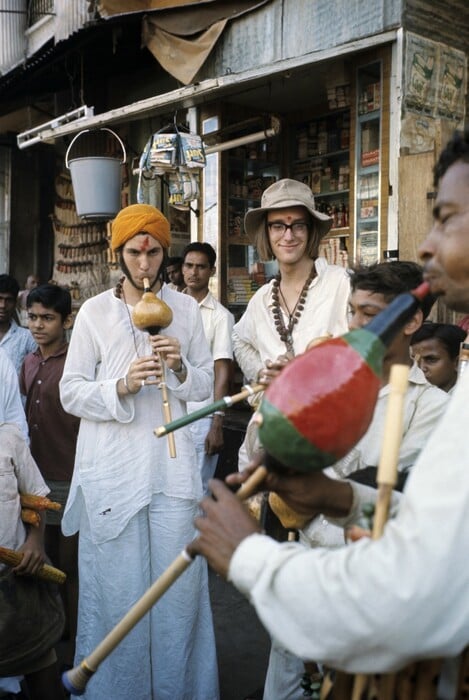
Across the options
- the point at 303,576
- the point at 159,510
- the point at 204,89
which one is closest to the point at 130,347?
the point at 159,510

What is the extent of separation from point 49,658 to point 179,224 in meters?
6.68

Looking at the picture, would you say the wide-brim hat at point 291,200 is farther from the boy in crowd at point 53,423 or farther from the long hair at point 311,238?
the boy in crowd at point 53,423

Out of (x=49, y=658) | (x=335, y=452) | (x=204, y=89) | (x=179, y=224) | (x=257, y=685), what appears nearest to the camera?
(x=335, y=452)

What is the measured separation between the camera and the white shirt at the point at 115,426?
3.04 meters

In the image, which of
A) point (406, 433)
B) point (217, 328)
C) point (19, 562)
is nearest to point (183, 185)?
point (217, 328)

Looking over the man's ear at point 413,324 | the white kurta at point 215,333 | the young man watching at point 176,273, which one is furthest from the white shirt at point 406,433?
the young man watching at point 176,273

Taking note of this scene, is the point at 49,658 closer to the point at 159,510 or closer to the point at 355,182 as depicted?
the point at 159,510

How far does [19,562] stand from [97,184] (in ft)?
16.9

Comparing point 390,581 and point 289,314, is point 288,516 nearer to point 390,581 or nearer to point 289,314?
point 390,581

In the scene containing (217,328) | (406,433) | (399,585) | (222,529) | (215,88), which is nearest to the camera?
(399,585)

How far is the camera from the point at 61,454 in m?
4.12

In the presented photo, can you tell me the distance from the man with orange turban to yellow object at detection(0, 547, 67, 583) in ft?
0.92

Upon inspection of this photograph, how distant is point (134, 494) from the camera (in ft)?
9.98

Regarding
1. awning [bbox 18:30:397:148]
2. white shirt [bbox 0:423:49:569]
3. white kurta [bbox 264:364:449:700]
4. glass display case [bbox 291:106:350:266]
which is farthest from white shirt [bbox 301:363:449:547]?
glass display case [bbox 291:106:350:266]
